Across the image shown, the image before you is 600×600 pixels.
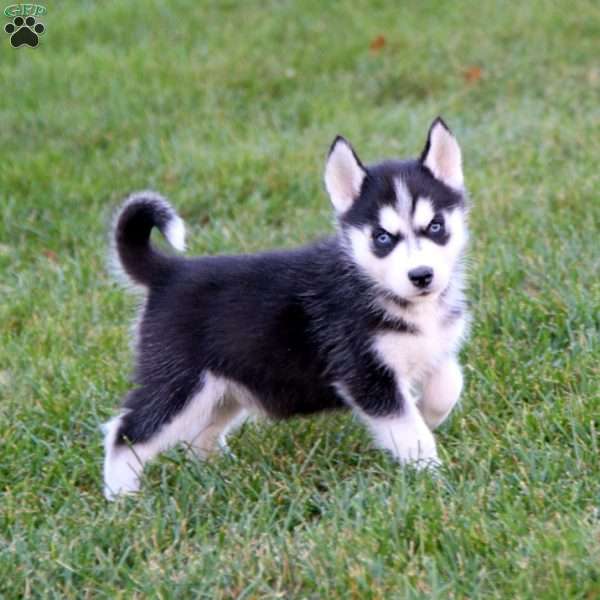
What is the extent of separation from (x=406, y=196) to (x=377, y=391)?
73 cm

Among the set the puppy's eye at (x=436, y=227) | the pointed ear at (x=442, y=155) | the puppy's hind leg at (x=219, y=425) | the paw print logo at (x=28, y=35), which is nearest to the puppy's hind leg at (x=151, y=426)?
the puppy's hind leg at (x=219, y=425)

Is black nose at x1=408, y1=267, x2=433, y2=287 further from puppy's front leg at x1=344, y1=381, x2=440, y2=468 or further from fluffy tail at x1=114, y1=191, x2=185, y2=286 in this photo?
fluffy tail at x1=114, y1=191, x2=185, y2=286

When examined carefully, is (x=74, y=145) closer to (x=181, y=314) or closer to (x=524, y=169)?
(x=524, y=169)

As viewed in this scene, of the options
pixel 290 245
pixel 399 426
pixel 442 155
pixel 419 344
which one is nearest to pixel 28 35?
pixel 290 245

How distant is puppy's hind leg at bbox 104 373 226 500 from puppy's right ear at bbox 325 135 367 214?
863 mm

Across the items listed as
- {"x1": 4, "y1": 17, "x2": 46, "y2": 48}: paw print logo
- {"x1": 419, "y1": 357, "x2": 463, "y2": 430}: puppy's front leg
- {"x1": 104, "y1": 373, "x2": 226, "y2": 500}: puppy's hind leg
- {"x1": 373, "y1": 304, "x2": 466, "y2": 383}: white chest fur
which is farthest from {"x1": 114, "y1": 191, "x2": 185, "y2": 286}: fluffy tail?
{"x1": 4, "y1": 17, "x2": 46, "y2": 48}: paw print logo

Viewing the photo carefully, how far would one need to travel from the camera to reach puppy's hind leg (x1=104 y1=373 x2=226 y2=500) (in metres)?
4.68

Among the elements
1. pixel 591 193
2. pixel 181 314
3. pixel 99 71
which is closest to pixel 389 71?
pixel 99 71

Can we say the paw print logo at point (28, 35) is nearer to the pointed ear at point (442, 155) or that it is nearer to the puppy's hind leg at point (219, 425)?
the puppy's hind leg at point (219, 425)

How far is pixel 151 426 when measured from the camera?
15.5 ft

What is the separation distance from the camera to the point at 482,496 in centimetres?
401

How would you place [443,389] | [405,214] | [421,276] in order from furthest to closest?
[443,389], [405,214], [421,276]

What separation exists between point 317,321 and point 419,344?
1.40 feet

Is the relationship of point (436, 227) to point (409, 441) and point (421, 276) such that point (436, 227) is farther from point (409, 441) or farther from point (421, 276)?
point (409, 441)
